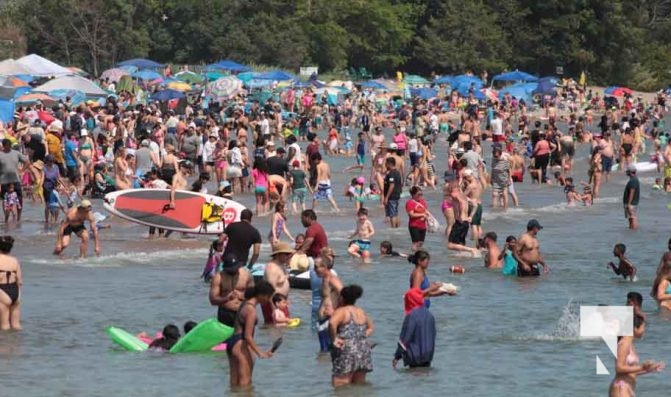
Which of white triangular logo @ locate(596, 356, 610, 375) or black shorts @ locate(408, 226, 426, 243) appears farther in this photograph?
black shorts @ locate(408, 226, 426, 243)

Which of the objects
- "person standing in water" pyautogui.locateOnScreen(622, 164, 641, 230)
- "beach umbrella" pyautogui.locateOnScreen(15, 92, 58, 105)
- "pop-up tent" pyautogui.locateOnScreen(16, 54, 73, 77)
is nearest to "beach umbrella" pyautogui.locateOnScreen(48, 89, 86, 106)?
"beach umbrella" pyautogui.locateOnScreen(15, 92, 58, 105)

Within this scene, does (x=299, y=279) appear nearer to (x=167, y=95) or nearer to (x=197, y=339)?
(x=197, y=339)

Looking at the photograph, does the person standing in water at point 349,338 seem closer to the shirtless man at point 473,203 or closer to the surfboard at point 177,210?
the surfboard at point 177,210

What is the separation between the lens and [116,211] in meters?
23.5

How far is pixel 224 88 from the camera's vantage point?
51812 mm

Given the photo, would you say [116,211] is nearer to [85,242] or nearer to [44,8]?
[85,242]

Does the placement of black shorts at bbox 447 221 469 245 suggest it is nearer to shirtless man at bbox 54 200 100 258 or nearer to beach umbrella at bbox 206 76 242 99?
shirtless man at bbox 54 200 100 258

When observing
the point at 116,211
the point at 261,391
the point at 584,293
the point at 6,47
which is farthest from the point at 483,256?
the point at 6,47

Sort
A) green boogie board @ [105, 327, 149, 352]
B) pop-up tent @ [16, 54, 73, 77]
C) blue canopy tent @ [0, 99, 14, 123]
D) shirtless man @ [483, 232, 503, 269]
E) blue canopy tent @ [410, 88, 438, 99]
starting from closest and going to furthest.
Result: green boogie board @ [105, 327, 149, 352] → shirtless man @ [483, 232, 503, 269] → blue canopy tent @ [0, 99, 14, 123] → pop-up tent @ [16, 54, 73, 77] → blue canopy tent @ [410, 88, 438, 99]

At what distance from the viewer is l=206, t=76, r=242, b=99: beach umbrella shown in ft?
170

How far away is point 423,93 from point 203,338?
48861 mm

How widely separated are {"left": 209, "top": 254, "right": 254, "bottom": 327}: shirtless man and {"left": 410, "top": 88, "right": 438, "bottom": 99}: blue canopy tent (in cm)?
4855

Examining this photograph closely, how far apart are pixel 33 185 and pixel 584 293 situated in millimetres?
11411

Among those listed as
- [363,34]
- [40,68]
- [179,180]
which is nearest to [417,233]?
[179,180]
